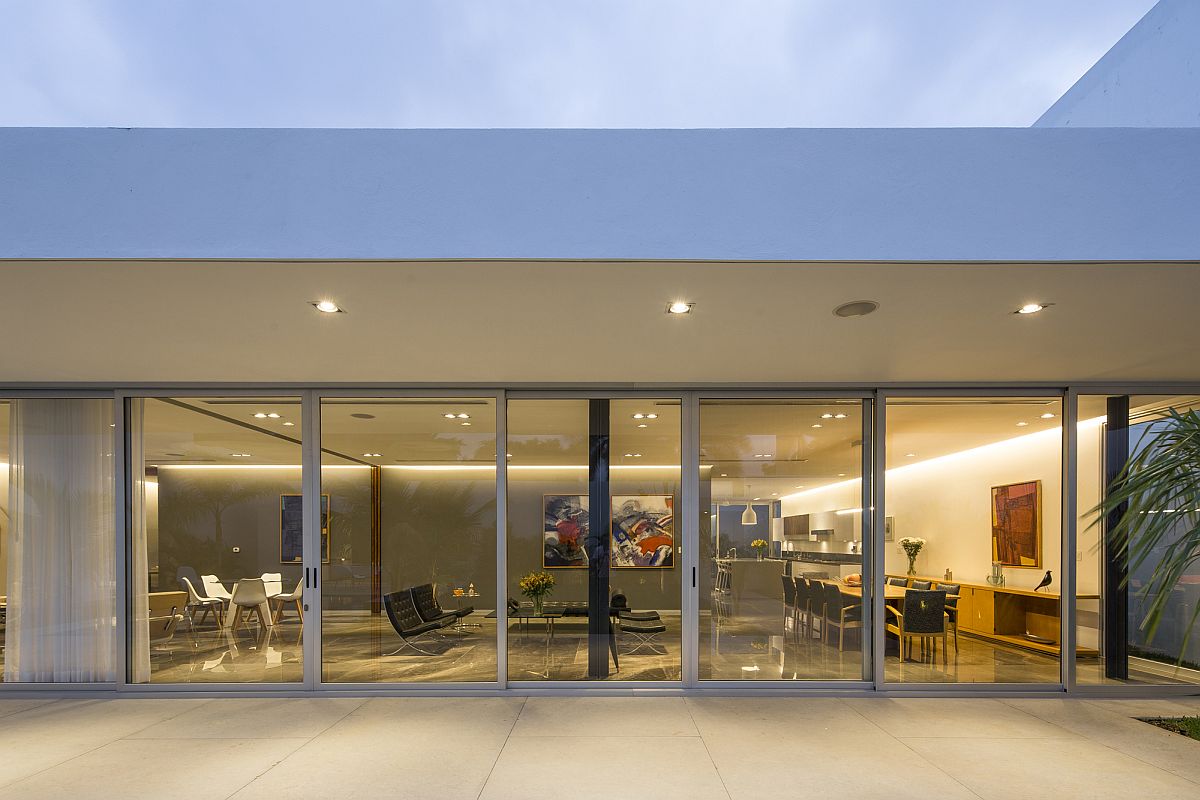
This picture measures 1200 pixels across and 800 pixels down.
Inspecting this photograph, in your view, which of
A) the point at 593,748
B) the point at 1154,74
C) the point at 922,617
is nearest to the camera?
the point at 593,748

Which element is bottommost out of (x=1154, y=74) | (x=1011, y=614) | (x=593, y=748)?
(x=593, y=748)

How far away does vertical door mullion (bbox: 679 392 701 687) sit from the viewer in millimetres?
6559

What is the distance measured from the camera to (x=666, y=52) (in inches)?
1043

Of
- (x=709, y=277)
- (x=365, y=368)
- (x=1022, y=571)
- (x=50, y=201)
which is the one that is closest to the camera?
(x=50, y=201)

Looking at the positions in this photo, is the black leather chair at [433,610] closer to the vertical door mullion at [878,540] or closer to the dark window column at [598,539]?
the dark window column at [598,539]

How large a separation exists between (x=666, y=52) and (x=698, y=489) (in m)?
23.4

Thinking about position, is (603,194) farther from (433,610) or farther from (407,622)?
(407,622)

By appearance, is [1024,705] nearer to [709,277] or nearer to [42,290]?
[709,277]

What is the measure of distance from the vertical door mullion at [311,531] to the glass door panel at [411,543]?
0.19 ft

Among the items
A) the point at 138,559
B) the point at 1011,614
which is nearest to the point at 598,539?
the point at 138,559

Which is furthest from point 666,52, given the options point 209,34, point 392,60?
point 209,34

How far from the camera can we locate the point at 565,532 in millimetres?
6688

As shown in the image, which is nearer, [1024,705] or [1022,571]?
[1024,705]

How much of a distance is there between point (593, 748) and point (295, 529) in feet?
10.6
